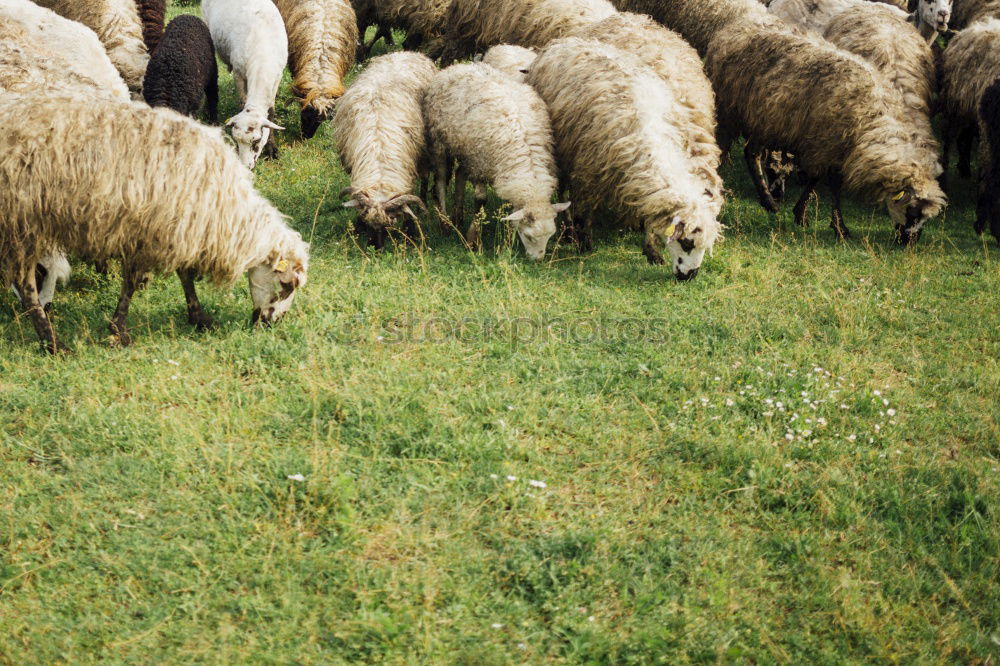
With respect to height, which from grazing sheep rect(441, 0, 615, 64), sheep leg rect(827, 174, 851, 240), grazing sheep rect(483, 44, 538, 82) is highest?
grazing sheep rect(441, 0, 615, 64)

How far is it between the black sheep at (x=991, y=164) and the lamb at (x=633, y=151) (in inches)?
109

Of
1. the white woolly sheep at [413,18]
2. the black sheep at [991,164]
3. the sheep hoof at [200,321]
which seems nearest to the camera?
the sheep hoof at [200,321]

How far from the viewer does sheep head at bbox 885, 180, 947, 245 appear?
7.61 meters

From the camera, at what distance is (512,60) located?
8.88m

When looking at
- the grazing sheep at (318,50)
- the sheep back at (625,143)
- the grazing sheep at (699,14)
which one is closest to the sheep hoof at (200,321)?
the sheep back at (625,143)

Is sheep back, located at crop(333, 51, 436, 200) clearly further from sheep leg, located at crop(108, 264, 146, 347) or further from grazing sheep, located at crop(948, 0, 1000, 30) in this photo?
grazing sheep, located at crop(948, 0, 1000, 30)

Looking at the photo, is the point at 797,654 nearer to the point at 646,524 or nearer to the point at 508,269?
the point at 646,524

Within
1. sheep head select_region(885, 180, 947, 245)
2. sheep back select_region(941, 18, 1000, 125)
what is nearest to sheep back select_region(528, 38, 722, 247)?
sheep head select_region(885, 180, 947, 245)

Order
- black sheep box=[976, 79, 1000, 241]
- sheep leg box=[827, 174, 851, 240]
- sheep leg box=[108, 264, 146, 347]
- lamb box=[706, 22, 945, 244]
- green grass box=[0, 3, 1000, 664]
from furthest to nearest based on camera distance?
1. sheep leg box=[827, 174, 851, 240]
2. black sheep box=[976, 79, 1000, 241]
3. lamb box=[706, 22, 945, 244]
4. sheep leg box=[108, 264, 146, 347]
5. green grass box=[0, 3, 1000, 664]

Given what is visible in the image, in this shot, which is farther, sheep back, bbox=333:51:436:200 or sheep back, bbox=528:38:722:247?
sheep back, bbox=333:51:436:200

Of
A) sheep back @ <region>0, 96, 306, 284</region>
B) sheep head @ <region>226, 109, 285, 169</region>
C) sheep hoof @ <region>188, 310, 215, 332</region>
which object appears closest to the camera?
sheep back @ <region>0, 96, 306, 284</region>

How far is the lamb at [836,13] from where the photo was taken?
9953 mm

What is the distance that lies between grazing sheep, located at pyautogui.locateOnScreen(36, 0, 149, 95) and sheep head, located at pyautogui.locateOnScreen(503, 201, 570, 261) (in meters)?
5.49

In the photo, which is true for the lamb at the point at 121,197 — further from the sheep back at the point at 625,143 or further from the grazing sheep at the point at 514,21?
the grazing sheep at the point at 514,21
